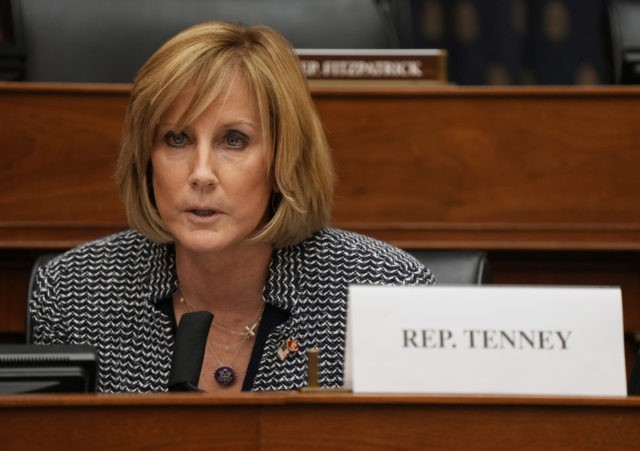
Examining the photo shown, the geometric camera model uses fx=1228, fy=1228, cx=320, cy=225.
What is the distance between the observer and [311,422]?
3.43 feet

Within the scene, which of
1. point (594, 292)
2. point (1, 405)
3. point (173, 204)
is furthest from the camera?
point (173, 204)

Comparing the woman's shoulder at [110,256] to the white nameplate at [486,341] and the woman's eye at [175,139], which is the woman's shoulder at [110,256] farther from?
the white nameplate at [486,341]

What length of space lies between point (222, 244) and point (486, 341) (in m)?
0.65

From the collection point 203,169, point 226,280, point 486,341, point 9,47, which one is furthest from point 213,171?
point 9,47

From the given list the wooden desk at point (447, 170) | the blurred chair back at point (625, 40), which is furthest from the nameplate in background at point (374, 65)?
the blurred chair back at point (625, 40)

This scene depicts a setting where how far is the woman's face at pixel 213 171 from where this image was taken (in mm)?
1688

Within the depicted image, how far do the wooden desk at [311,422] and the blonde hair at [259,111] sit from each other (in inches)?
28.4

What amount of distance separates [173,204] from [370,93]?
2.17 feet

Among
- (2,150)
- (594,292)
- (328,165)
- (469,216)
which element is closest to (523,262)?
(469,216)

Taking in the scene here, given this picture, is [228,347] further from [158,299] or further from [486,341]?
[486,341]

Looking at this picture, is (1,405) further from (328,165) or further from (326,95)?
(326,95)

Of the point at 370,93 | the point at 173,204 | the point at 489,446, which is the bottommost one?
the point at 489,446

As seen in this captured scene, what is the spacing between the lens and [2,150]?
7.25 ft

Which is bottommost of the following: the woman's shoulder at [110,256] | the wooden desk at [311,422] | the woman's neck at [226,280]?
the wooden desk at [311,422]
